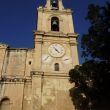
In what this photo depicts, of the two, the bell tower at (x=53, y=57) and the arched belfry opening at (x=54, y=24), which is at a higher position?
the arched belfry opening at (x=54, y=24)

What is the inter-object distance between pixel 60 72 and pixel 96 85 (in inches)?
249

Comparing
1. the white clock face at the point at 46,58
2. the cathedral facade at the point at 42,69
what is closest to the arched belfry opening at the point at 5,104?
the cathedral facade at the point at 42,69

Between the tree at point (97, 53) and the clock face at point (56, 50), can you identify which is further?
the clock face at point (56, 50)

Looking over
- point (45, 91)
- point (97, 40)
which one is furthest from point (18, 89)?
point (97, 40)

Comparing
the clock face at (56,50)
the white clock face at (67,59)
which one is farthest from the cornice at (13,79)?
the white clock face at (67,59)

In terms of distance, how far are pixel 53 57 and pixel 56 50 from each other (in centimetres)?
92

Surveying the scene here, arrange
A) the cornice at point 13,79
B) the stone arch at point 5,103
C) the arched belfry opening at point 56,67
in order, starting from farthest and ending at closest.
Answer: the arched belfry opening at point 56,67
the cornice at point 13,79
the stone arch at point 5,103

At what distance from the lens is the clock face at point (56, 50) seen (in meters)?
22.2

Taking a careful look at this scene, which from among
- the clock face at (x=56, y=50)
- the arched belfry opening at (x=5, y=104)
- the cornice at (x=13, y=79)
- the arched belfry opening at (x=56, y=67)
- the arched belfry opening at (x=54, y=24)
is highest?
the arched belfry opening at (x=54, y=24)

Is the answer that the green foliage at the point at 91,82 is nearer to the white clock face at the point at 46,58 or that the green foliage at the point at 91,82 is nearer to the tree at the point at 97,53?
the tree at the point at 97,53

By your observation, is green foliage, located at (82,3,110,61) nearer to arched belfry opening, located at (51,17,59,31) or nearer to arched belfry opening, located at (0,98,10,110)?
arched belfry opening, located at (0,98,10,110)

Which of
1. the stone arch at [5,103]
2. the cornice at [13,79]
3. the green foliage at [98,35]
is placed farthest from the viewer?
the cornice at [13,79]

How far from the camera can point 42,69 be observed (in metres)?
20.8

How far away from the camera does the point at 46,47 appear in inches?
888
